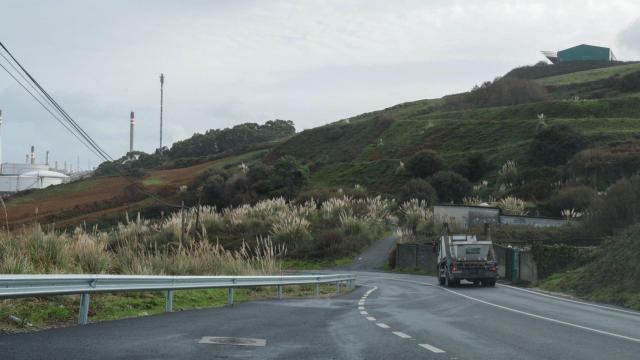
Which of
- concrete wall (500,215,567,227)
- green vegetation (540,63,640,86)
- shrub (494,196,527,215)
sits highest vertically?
green vegetation (540,63,640,86)

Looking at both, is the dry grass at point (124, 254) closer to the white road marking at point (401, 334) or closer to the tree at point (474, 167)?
the white road marking at point (401, 334)

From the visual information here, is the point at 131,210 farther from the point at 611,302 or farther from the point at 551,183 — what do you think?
the point at 611,302

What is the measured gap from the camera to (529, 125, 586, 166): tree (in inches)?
3275

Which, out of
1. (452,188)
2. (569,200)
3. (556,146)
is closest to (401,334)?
(569,200)

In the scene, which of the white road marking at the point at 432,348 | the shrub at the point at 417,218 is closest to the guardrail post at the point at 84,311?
the white road marking at the point at 432,348

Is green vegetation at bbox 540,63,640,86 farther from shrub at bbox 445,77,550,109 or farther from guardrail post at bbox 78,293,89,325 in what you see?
guardrail post at bbox 78,293,89,325

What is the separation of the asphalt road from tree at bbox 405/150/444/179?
2894 inches

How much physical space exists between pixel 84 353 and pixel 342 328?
5.69m

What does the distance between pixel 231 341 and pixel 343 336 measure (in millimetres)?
2031

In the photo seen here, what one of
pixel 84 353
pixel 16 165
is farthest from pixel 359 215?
pixel 16 165

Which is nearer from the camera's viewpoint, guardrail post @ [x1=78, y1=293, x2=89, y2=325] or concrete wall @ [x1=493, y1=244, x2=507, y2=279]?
guardrail post @ [x1=78, y1=293, x2=89, y2=325]

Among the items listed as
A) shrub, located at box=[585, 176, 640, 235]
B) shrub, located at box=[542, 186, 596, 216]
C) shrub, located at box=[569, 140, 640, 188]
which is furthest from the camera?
shrub, located at box=[569, 140, 640, 188]

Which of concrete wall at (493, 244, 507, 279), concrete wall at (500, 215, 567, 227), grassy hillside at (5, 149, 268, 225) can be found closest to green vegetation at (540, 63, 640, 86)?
grassy hillside at (5, 149, 268, 225)

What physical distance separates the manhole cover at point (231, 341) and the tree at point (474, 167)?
3100 inches
